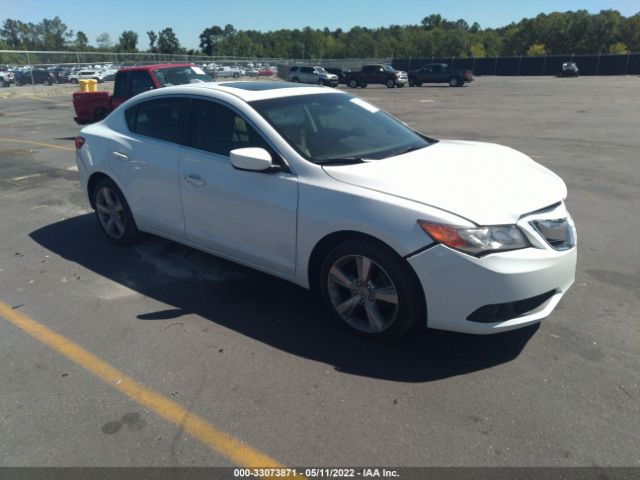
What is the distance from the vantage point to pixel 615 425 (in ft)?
8.70

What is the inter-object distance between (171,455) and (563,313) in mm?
2950

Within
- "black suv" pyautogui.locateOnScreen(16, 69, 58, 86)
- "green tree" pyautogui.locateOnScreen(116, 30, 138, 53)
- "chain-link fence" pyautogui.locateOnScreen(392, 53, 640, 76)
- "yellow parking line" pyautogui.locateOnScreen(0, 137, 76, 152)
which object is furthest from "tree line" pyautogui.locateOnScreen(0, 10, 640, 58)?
"yellow parking line" pyautogui.locateOnScreen(0, 137, 76, 152)

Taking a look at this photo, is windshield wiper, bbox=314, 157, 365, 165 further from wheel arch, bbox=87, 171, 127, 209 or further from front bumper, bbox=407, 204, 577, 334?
wheel arch, bbox=87, 171, 127, 209

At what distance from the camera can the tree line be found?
10572 cm

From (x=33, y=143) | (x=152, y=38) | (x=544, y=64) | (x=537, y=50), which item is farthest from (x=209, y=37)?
(x=33, y=143)

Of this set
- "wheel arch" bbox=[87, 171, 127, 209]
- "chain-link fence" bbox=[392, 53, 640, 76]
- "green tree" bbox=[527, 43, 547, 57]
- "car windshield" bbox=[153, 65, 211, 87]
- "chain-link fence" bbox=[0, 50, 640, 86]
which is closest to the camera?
"wheel arch" bbox=[87, 171, 127, 209]

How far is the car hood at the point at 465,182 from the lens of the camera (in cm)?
305

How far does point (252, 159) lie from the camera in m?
3.56

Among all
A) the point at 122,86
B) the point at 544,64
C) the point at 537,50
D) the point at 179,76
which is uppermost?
the point at 537,50

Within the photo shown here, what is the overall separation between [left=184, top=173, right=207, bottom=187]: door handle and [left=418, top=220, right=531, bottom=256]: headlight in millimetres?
1945

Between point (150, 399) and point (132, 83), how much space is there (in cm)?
1000

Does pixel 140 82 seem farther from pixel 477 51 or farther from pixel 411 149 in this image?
pixel 477 51

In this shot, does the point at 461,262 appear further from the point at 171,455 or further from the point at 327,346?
the point at 171,455

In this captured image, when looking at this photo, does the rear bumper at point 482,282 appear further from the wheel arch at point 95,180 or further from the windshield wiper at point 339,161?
the wheel arch at point 95,180
